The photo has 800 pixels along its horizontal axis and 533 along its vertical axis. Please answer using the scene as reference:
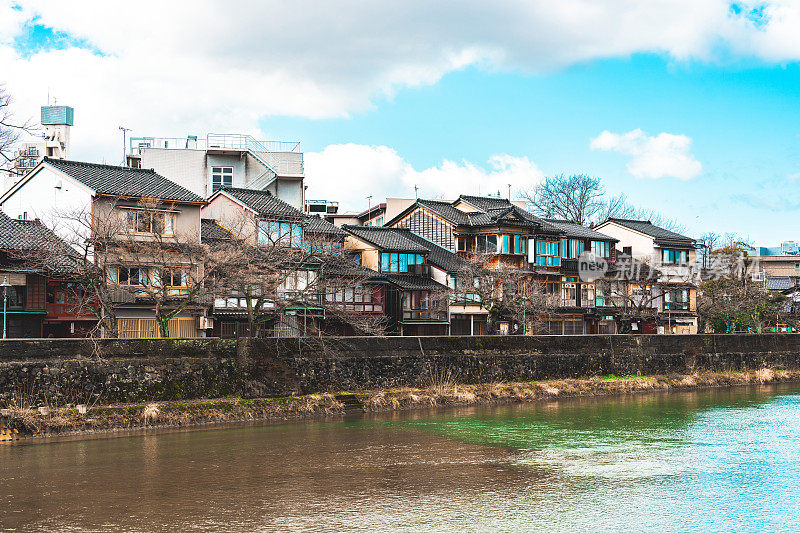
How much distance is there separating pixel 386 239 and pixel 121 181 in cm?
1841

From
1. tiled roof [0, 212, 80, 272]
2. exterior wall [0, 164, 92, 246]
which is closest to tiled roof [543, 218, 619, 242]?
exterior wall [0, 164, 92, 246]

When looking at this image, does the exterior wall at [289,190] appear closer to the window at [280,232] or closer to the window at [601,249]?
the window at [280,232]

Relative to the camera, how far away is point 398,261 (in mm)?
51844

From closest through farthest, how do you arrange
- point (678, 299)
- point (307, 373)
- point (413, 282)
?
point (307, 373) → point (413, 282) → point (678, 299)

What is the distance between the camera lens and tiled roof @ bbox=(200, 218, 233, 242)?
41.7 m

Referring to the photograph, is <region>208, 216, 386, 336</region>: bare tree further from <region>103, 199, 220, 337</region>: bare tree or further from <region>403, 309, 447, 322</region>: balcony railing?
<region>403, 309, 447, 322</region>: balcony railing

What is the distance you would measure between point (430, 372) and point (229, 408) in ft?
32.7

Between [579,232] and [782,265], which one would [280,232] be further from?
[782,265]

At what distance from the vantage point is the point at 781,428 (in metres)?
29.8

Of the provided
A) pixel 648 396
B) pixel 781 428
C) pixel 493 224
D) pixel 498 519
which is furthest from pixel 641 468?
pixel 493 224

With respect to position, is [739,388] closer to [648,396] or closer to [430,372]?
[648,396]

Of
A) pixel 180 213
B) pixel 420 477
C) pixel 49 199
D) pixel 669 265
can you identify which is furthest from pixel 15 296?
pixel 669 265

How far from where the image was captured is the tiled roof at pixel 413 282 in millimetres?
49438

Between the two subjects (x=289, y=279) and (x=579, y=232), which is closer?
(x=289, y=279)
